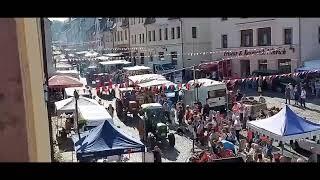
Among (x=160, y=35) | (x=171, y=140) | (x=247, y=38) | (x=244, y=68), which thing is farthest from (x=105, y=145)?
(x=160, y=35)

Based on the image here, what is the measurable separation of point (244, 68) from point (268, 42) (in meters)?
3.91

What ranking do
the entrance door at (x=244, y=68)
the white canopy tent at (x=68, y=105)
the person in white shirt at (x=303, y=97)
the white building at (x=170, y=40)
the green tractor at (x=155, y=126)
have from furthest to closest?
the white building at (x=170, y=40), the entrance door at (x=244, y=68), the person in white shirt at (x=303, y=97), the white canopy tent at (x=68, y=105), the green tractor at (x=155, y=126)

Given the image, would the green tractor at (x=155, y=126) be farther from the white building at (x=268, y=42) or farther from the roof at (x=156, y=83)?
the white building at (x=268, y=42)

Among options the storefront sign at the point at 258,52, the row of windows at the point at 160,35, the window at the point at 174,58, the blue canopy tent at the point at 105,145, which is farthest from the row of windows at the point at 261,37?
the blue canopy tent at the point at 105,145

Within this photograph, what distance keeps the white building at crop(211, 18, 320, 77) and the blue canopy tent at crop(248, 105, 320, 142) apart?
1387 cm

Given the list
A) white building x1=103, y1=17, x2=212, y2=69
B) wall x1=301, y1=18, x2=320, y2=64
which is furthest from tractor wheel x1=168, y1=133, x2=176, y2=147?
white building x1=103, y1=17, x2=212, y2=69

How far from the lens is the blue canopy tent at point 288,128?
42.9 ft

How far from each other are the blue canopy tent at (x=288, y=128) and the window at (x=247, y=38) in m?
22.3

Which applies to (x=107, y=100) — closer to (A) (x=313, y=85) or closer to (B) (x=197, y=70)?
(B) (x=197, y=70)

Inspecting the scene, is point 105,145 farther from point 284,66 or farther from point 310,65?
point 284,66

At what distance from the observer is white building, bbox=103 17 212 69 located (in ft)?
140

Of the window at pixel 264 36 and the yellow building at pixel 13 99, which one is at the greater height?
the window at pixel 264 36

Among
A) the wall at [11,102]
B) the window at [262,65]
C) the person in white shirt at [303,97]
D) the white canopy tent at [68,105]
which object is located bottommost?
the person in white shirt at [303,97]
